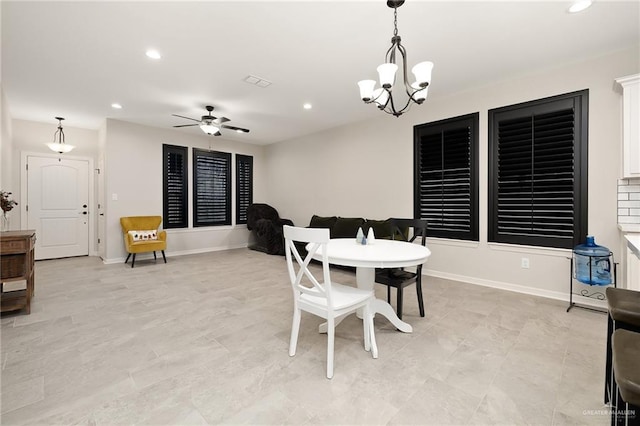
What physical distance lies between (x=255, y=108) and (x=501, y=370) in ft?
14.9

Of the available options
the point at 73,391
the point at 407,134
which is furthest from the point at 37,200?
the point at 407,134

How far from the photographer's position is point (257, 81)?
141 inches

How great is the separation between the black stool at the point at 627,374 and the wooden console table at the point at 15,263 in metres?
4.37

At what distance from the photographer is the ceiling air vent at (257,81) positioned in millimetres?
3460

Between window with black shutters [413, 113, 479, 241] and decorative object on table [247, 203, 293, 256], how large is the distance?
9.92 ft

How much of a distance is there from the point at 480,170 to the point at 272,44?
119 inches

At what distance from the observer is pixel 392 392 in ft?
5.42

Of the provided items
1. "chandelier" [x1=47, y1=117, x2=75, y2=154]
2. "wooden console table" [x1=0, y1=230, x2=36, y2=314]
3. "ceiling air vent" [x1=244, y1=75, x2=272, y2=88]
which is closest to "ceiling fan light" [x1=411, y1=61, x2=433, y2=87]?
"ceiling air vent" [x1=244, y1=75, x2=272, y2=88]

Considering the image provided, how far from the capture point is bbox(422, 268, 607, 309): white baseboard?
118 inches

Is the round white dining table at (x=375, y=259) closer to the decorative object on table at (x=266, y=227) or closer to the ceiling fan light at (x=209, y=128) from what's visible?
the ceiling fan light at (x=209, y=128)

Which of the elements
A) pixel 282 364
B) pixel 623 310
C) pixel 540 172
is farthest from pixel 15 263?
pixel 540 172

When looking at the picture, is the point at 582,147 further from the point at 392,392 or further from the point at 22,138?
the point at 22,138

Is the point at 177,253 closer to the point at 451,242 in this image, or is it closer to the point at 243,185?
the point at 243,185

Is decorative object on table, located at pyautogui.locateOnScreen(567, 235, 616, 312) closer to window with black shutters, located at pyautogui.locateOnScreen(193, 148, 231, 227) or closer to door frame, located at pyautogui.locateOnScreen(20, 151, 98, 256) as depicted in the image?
window with black shutters, located at pyautogui.locateOnScreen(193, 148, 231, 227)
